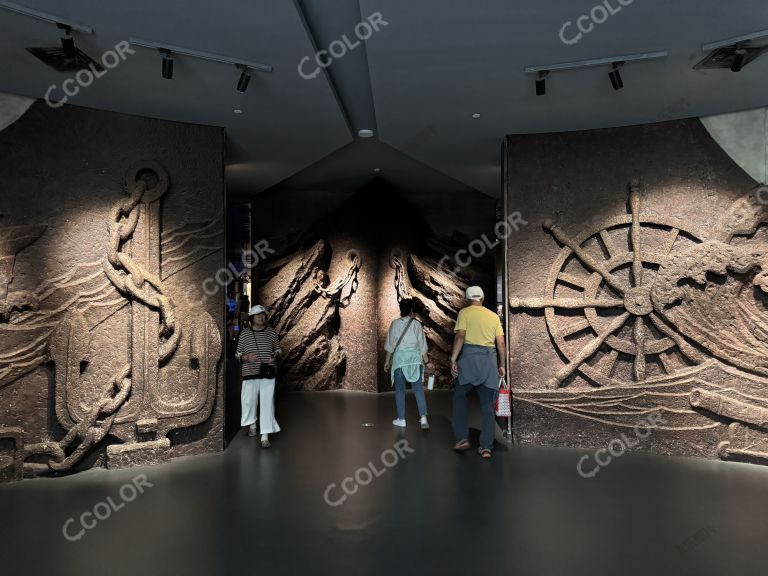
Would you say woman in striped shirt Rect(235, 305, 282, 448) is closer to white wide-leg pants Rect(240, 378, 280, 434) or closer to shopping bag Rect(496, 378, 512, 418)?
white wide-leg pants Rect(240, 378, 280, 434)

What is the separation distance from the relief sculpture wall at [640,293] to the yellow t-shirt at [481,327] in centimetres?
58

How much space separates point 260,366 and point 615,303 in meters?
3.52

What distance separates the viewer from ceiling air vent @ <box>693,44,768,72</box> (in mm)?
3551

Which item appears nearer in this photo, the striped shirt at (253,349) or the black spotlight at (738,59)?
the black spotlight at (738,59)

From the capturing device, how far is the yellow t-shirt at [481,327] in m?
4.81

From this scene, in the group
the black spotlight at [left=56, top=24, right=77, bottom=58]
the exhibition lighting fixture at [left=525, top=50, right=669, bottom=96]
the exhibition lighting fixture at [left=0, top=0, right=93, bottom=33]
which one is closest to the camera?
the exhibition lighting fixture at [left=0, top=0, right=93, bottom=33]

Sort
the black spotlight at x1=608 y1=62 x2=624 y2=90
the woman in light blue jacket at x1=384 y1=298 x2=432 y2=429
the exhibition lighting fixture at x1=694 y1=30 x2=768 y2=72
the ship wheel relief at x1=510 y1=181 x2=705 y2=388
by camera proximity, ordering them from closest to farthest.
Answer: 1. the exhibition lighting fixture at x1=694 y1=30 x2=768 y2=72
2. the black spotlight at x1=608 y1=62 x2=624 y2=90
3. the ship wheel relief at x1=510 y1=181 x2=705 y2=388
4. the woman in light blue jacket at x1=384 y1=298 x2=432 y2=429

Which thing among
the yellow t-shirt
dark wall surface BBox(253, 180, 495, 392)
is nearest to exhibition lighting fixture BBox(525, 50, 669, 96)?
the yellow t-shirt

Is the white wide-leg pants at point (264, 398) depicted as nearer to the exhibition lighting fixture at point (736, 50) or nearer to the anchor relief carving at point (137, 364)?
the anchor relief carving at point (137, 364)

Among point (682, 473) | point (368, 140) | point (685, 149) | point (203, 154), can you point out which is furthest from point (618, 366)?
point (203, 154)

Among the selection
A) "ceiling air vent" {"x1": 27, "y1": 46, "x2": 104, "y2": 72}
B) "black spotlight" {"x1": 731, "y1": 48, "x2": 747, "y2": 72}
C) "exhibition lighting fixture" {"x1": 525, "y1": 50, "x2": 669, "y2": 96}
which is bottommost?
"black spotlight" {"x1": 731, "y1": 48, "x2": 747, "y2": 72}

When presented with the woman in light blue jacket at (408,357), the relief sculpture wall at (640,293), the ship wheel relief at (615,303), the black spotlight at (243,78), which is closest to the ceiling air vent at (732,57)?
the relief sculpture wall at (640,293)

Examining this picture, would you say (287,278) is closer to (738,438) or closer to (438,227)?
(438,227)

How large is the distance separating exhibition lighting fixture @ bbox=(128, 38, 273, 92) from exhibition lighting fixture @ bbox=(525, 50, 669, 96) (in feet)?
6.69
